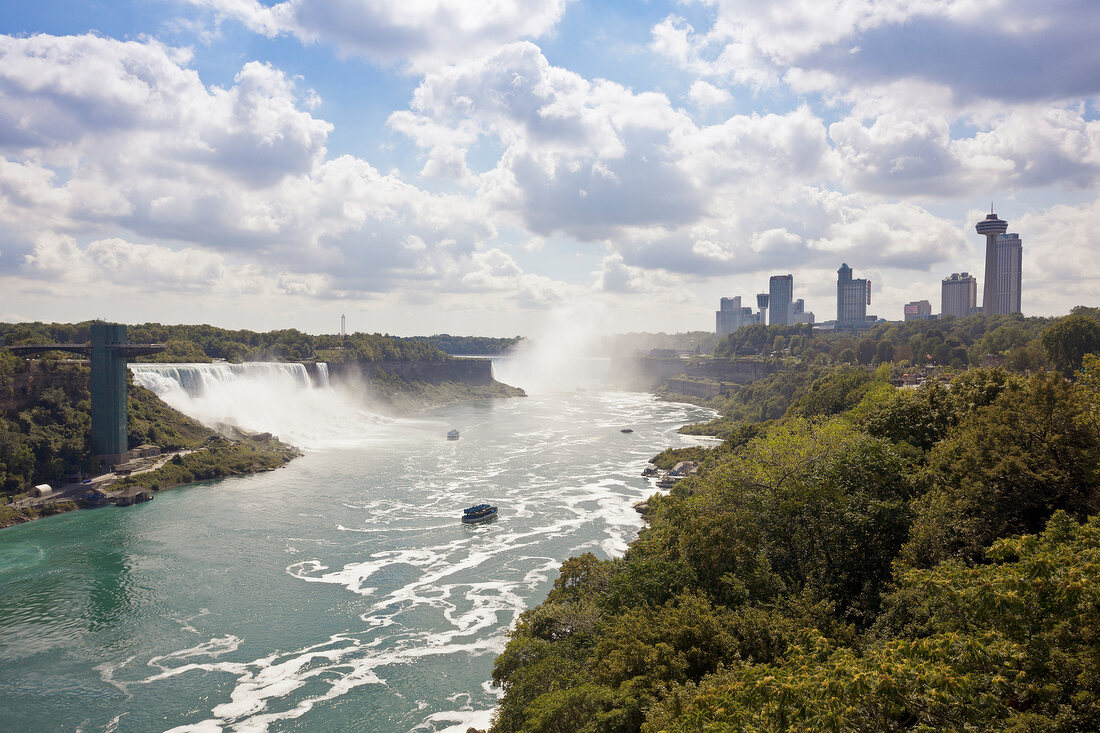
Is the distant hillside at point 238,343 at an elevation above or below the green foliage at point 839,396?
above

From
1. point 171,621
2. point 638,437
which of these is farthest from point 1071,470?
point 638,437

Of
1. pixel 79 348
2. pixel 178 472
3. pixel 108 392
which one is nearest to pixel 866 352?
pixel 178 472

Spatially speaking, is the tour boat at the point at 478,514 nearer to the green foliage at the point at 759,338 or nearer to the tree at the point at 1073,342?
the tree at the point at 1073,342

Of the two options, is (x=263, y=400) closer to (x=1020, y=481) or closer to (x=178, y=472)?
(x=178, y=472)

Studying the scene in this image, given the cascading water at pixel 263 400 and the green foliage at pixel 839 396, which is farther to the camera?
the cascading water at pixel 263 400

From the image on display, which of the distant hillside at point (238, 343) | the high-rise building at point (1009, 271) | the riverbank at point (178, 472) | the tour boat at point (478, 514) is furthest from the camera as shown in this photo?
the high-rise building at point (1009, 271)

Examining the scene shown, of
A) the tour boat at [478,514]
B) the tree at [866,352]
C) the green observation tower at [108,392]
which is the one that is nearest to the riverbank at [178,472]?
the green observation tower at [108,392]

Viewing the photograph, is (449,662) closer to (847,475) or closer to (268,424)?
(847,475)
